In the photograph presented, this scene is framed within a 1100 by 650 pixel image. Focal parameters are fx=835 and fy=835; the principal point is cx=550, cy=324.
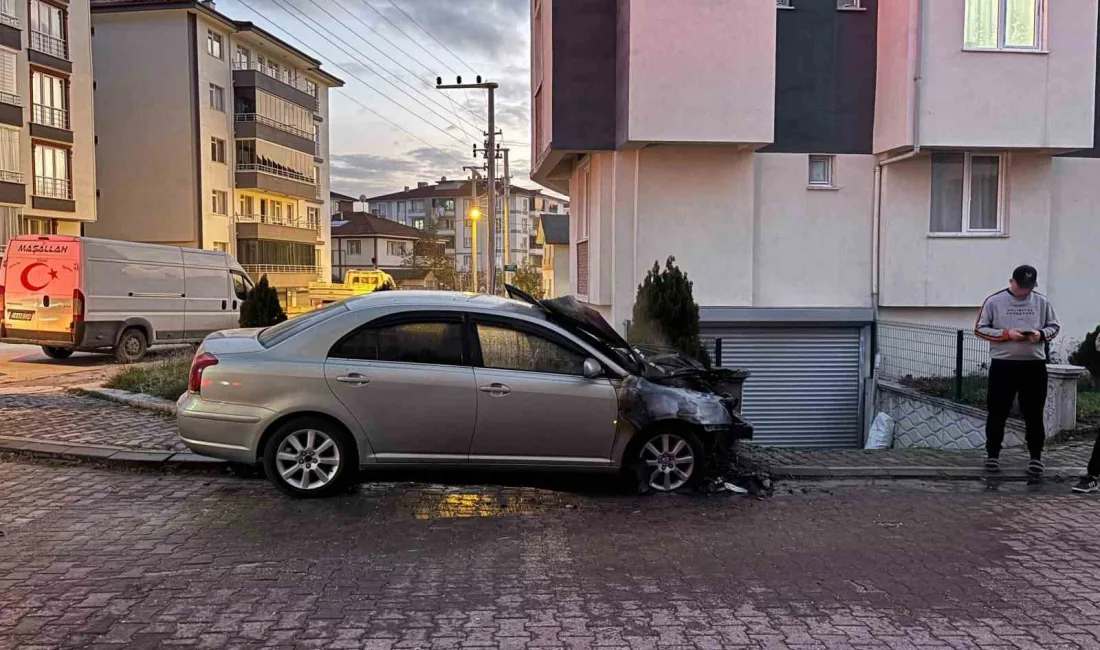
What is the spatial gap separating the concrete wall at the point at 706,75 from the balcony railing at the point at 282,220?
37.2 meters

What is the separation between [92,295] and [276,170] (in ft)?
108

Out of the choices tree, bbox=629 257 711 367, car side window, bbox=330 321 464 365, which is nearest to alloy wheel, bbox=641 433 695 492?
car side window, bbox=330 321 464 365

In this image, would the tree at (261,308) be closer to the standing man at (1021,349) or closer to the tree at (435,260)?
the standing man at (1021,349)

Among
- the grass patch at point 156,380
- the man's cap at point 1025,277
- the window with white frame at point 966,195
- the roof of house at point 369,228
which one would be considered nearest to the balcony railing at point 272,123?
the roof of house at point 369,228

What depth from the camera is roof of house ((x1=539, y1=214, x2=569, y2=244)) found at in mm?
48903

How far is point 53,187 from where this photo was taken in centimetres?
3356

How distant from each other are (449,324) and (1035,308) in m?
5.05

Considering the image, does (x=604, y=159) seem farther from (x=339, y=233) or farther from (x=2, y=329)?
(x=339, y=233)

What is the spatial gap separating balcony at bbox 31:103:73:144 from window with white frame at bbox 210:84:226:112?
8703 millimetres

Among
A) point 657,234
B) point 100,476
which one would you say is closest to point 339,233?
point 657,234

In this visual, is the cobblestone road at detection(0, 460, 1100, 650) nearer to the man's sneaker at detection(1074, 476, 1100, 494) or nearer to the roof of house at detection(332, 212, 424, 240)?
the man's sneaker at detection(1074, 476, 1100, 494)

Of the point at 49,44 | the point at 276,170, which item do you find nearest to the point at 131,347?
the point at 49,44

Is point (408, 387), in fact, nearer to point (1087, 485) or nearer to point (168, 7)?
point (1087, 485)

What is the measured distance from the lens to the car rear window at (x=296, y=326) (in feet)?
21.7
